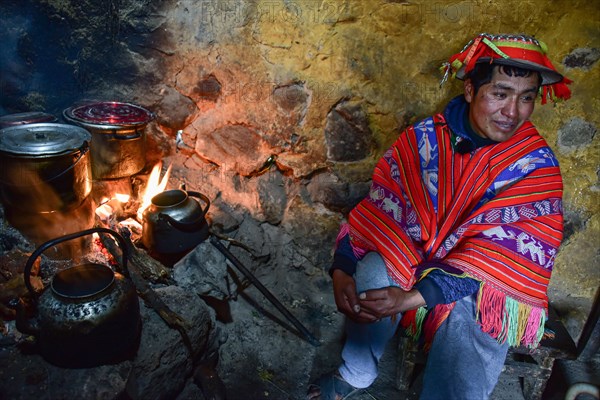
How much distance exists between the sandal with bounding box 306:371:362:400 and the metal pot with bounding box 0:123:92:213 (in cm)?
229

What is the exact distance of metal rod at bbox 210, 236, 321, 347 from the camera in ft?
11.1

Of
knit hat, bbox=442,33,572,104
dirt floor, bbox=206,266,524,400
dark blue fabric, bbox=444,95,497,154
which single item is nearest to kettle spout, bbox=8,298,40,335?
dirt floor, bbox=206,266,524,400

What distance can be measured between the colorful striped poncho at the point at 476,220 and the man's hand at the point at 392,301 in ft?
0.48

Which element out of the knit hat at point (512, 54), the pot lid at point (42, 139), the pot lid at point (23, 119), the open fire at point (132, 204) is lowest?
the open fire at point (132, 204)

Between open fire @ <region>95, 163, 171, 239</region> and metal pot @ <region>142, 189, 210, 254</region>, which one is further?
open fire @ <region>95, 163, 171, 239</region>

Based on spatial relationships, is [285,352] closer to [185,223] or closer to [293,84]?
[185,223]

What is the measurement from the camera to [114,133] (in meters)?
3.46

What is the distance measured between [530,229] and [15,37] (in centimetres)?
434

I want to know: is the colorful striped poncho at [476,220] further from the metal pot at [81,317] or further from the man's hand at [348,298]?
the metal pot at [81,317]

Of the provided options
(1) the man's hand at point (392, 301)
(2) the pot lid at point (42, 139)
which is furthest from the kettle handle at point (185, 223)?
(1) the man's hand at point (392, 301)

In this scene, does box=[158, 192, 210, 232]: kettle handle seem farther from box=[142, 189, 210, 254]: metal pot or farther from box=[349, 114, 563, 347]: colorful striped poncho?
box=[349, 114, 563, 347]: colorful striped poncho

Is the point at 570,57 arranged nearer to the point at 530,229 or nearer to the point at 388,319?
the point at 530,229

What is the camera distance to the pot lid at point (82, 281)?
7.80ft

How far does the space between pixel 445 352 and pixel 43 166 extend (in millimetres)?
2891
